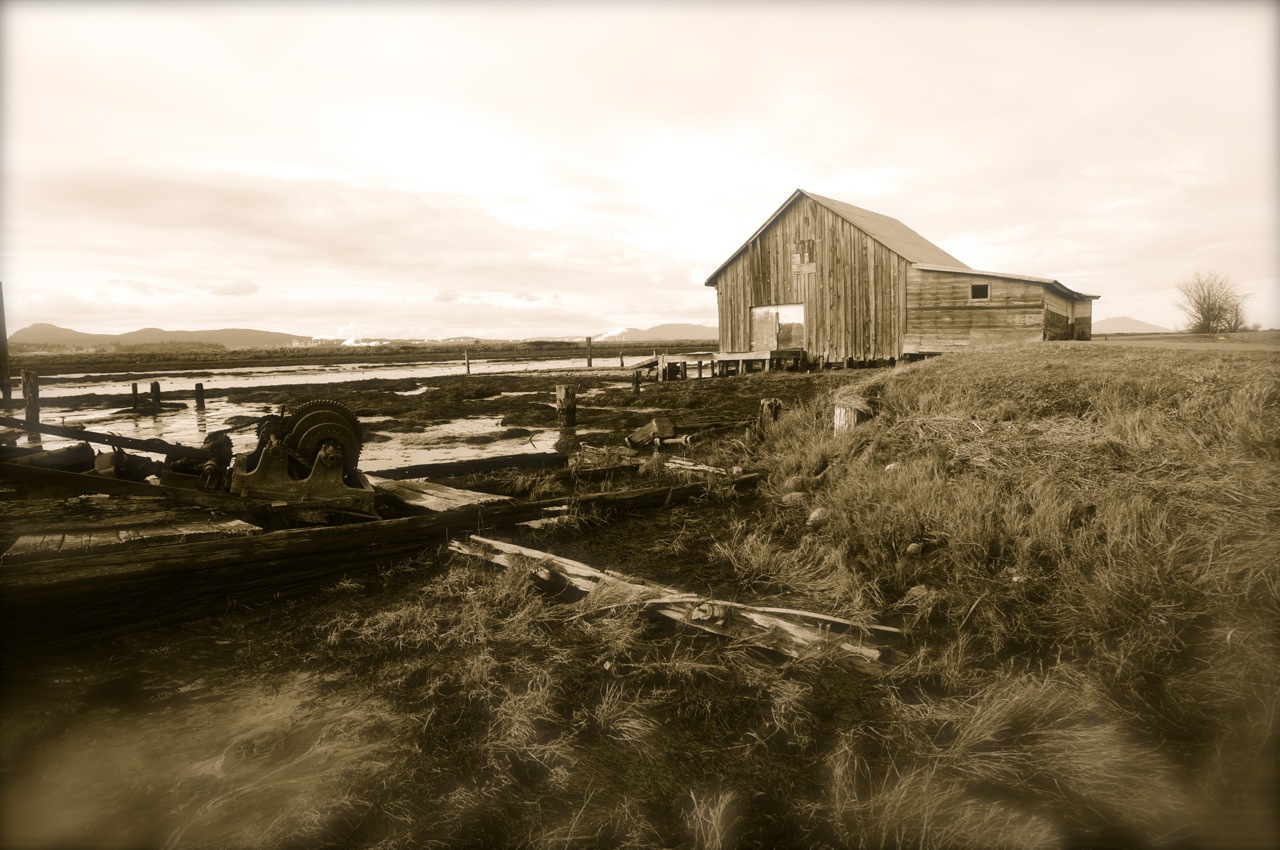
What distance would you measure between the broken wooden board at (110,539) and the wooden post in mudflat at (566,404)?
31.1 feet

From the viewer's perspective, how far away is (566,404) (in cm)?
1614

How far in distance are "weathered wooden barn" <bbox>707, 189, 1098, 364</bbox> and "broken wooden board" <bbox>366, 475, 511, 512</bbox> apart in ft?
72.0

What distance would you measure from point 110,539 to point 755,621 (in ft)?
18.6

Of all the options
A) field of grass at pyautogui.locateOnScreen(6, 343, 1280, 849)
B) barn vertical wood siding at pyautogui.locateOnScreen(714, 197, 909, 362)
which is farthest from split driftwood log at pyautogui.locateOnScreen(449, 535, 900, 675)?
barn vertical wood siding at pyautogui.locateOnScreen(714, 197, 909, 362)

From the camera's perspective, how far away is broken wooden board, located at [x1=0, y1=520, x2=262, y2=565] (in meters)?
5.09

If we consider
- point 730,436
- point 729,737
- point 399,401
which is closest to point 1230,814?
point 729,737

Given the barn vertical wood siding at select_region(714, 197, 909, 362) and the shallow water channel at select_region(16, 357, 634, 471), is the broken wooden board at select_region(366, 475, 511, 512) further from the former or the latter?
the barn vertical wood siding at select_region(714, 197, 909, 362)

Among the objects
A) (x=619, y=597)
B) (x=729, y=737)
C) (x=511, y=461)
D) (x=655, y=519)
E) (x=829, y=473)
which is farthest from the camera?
(x=511, y=461)

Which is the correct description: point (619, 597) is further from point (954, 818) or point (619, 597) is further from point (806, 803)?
point (954, 818)

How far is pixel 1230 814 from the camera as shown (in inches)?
117

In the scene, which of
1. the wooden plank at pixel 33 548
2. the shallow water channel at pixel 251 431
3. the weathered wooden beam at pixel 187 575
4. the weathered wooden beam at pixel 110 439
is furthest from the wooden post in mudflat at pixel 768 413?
the wooden plank at pixel 33 548

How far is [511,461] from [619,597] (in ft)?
16.9

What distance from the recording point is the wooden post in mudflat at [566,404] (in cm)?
1605

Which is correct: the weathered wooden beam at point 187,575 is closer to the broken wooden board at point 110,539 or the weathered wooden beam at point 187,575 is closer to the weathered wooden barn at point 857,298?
the broken wooden board at point 110,539
